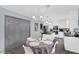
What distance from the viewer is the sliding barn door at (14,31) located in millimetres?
4094

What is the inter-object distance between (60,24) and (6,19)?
24.5 feet

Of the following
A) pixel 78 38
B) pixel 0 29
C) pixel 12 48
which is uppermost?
pixel 0 29

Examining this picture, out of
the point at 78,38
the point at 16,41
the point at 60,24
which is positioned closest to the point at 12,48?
the point at 16,41

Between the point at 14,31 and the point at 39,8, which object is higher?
the point at 39,8

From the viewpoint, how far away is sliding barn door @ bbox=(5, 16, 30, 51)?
4094 millimetres

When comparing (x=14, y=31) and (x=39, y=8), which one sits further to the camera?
(x=14, y=31)

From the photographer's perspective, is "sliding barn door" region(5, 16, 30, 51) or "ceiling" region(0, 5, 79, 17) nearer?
"ceiling" region(0, 5, 79, 17)

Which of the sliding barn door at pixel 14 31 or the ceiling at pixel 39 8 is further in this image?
the sliding barn door at pixel 14 31

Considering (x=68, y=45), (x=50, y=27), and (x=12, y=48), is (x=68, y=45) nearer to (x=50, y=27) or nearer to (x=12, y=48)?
(x=12, y=48)

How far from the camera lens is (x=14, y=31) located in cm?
461

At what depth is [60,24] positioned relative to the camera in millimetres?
10047

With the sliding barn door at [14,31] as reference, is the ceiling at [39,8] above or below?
above

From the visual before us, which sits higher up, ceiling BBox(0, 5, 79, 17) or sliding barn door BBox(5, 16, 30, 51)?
ceiling BBox(0, 5, 79, 17)
